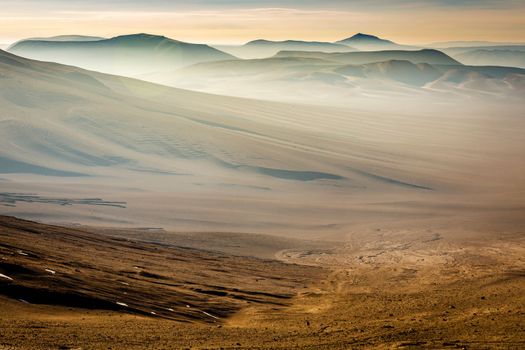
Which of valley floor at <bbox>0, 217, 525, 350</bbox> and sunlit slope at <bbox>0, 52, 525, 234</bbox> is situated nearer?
valley floor at <bbox>0, 217, 525, 350</bbox>

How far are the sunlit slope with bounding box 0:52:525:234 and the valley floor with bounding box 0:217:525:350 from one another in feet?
44.0

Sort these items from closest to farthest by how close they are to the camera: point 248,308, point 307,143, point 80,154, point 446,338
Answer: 1. point 446,338
2. point 248,308
3. point 80,154
4. point 307,143

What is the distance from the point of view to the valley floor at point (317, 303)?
20.6m

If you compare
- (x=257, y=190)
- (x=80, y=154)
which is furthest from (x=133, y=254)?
(x=80, y=154)

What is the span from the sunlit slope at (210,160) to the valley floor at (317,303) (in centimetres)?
1342

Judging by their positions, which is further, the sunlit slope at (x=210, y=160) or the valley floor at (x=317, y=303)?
the sunlit slope at (x=210, y=160)

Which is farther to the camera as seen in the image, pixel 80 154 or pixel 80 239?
pixel 80 154

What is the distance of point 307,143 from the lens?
109 m

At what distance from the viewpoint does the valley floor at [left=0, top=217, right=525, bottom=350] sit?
2058cm

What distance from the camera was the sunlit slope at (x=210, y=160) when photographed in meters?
62.4

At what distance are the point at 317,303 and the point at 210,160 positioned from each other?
2531 inches

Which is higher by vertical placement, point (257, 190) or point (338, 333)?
point (338, 333)

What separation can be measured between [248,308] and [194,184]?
51491 mm

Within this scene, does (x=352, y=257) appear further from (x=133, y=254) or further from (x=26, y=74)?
(x=26, y=74)
